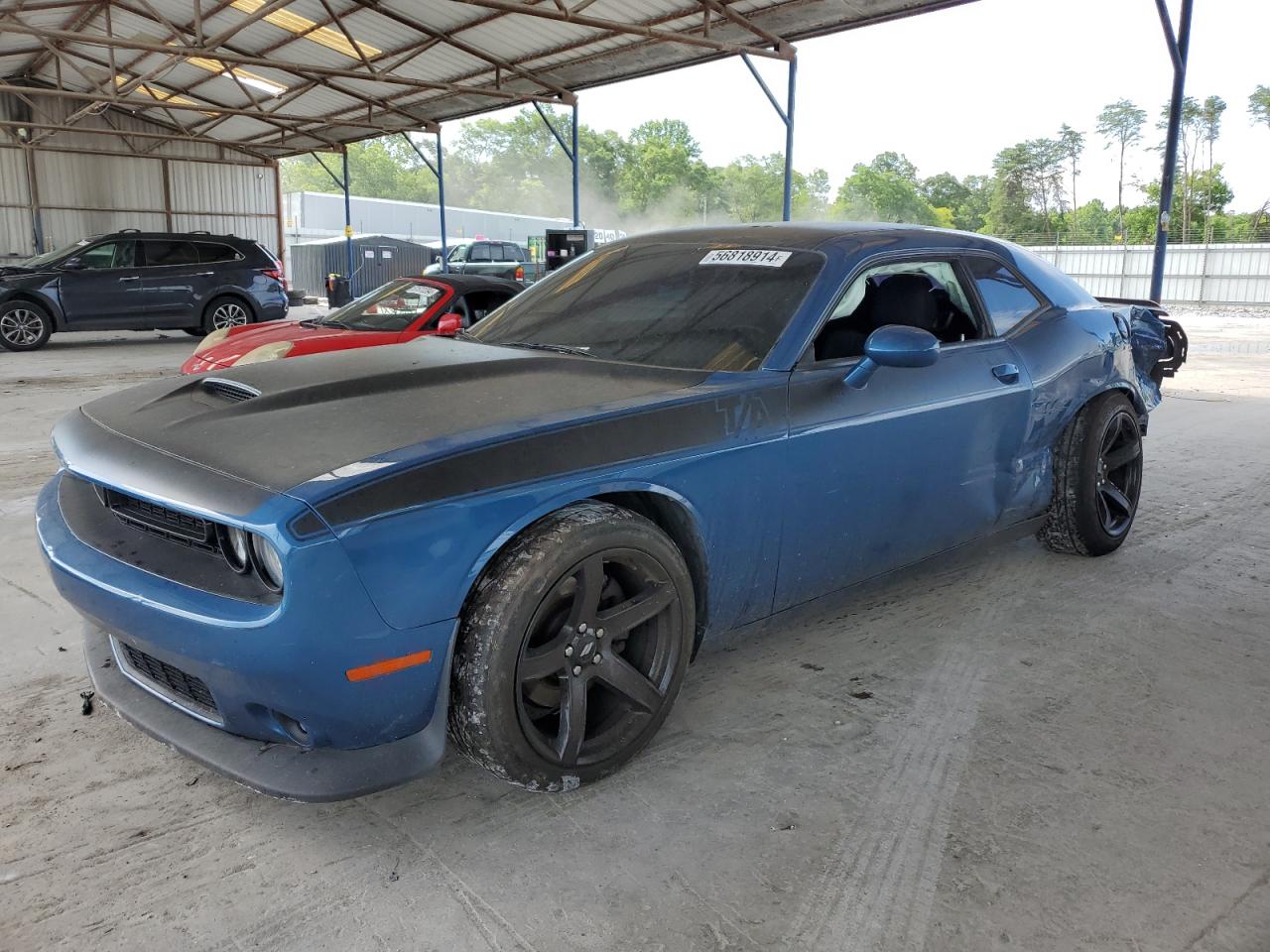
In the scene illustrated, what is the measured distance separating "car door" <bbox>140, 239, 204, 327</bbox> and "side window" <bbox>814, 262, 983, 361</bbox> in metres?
12.9

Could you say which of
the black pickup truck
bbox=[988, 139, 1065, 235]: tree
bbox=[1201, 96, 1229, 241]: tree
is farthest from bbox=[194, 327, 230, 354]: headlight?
bbox=[988, 139, 1065, 235]: tree

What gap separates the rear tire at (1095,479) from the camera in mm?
3912

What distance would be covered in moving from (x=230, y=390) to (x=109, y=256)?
1271cm

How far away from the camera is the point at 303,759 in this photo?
80.7 inches

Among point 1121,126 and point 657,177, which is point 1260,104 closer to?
point 1121,126

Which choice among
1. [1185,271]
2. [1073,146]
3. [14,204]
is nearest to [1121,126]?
[1073,146]

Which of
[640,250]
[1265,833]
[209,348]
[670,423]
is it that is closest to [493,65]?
[209,348]

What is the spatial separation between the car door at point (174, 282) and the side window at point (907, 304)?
1295cm

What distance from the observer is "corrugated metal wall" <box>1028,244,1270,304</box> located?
27.0 meters

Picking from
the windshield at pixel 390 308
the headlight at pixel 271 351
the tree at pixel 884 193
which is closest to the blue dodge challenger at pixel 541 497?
the headlight at pixel 271 351

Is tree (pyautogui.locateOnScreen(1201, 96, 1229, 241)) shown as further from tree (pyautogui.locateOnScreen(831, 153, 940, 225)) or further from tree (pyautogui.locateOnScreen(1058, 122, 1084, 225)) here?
tree (pyautogui.locateOnScreen(831, 153, 940, 225))

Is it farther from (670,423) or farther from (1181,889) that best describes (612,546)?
A: (1181,889)

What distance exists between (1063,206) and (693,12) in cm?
6103

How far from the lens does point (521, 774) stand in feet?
7.36
